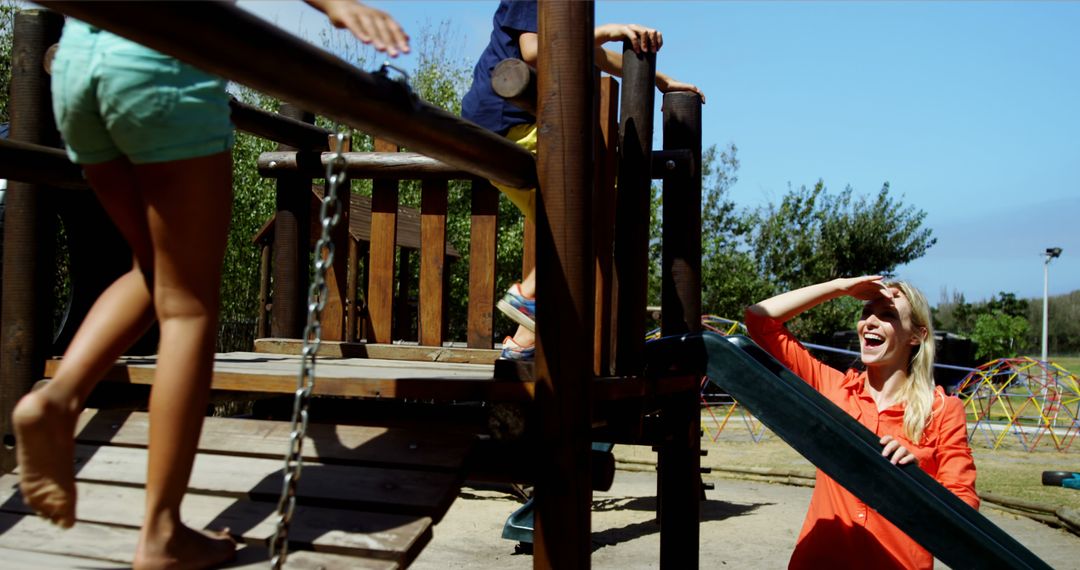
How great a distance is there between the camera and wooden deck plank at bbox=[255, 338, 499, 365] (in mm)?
4301

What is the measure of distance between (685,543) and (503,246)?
2049cm

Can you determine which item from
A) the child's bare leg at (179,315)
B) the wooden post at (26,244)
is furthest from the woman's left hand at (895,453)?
the wooden post at (26,244)

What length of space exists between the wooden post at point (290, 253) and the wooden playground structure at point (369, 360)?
474 millimetres

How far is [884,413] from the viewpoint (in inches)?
145

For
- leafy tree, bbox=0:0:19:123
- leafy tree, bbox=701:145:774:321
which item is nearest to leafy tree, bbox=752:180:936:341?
leafy tree, bbox=701:145:774:321

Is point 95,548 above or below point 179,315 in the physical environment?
below

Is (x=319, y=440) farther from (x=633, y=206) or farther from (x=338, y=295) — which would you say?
(x=338, y=295)

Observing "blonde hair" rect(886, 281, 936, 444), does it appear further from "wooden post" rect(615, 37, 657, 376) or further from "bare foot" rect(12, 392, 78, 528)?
"bare foot" rect(12, 392, 78, 528)

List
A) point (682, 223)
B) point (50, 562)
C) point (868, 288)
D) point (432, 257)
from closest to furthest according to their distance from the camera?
point (50, 562), point (868, 288), point (682, 223), point (432, 257)

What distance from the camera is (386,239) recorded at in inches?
187

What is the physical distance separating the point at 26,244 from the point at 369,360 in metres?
1.38

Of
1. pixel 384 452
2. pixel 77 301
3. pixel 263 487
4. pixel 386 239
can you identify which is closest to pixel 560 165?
pixel 384 452

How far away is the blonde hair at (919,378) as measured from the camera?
3.52 meters

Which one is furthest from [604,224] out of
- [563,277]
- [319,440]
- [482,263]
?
[482,263]
